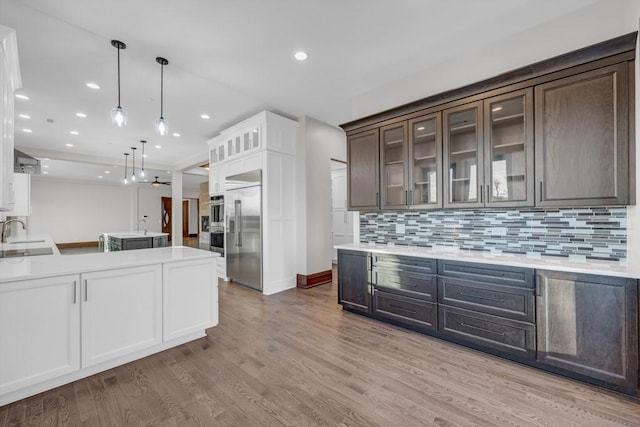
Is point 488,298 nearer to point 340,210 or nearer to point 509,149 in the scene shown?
point 509,149

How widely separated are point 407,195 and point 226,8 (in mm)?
2543

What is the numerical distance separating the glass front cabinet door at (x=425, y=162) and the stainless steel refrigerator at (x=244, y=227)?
8.14 ft

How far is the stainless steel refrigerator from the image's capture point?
459 cm

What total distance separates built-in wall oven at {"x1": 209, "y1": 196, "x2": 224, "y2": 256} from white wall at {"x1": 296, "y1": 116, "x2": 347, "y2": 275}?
1.64 metres

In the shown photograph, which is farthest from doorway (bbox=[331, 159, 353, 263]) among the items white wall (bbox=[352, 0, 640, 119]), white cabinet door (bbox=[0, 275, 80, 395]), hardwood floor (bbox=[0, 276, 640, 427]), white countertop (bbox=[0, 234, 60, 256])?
white cabinet door (bbox=[0, 275, 80, 395])

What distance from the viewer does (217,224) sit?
5.52 m

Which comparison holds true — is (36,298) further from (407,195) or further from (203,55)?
(407,195)

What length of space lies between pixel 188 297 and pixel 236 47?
8.60 feet

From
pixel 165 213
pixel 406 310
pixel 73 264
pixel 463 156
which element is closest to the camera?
pixel 73 264

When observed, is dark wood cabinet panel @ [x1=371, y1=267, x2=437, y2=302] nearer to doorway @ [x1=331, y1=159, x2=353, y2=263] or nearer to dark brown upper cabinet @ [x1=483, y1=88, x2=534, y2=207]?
dark brown upper cabinet @ [x1=483, y1=88, x2=534, y2=207]

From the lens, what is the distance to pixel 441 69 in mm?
3225

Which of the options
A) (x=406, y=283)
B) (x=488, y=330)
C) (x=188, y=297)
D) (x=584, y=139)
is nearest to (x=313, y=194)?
(x=406, y=283)

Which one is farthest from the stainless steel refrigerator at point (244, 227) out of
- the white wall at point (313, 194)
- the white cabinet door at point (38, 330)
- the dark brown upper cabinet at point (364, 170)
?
the white cabinet door at point (38, 330)

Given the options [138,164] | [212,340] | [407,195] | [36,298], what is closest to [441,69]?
[407,195]
